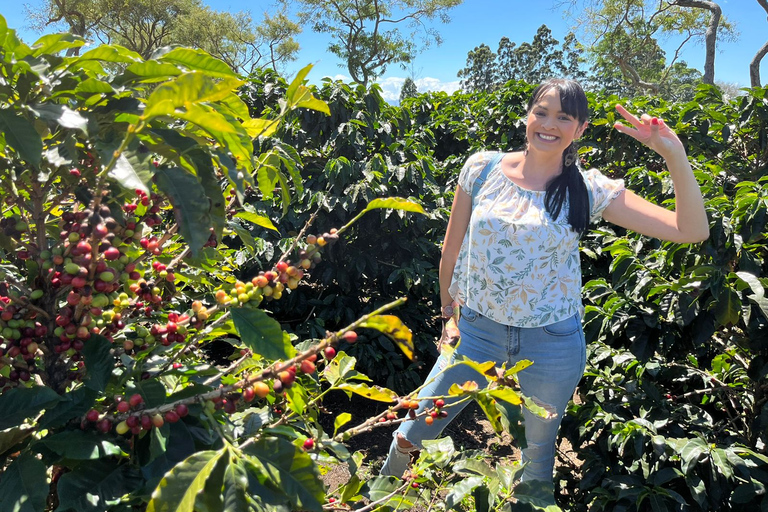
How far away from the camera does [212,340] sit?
1.38 metres

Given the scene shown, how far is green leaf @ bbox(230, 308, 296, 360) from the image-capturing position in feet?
2.75

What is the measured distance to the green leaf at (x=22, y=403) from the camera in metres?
0.83

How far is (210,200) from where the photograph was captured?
887 mm

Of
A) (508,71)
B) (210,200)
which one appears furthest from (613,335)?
(508,71)

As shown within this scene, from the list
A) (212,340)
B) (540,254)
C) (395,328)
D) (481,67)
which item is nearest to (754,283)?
(540,254)

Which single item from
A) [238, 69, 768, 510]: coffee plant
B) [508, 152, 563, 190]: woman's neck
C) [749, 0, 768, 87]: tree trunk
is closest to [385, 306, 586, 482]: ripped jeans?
[238, 69, 768, 510]: coffee plant

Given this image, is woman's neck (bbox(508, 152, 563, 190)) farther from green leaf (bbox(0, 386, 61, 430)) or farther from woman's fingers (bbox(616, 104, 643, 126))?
green leaf (bbox(0, 386, 61, 430))

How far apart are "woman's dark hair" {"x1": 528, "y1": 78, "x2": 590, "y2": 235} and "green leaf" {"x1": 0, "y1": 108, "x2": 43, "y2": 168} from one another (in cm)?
173

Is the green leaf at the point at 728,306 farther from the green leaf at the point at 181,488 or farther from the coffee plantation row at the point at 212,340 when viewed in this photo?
the green leaf at the point at 181,488

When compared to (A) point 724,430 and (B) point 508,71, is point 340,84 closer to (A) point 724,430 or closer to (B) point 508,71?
(A) point 724,430

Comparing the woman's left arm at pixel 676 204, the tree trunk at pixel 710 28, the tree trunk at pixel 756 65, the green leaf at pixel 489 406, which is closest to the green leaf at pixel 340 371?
the green leaf at pixel 489 406

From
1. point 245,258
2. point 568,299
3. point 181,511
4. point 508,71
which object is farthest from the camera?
point 508,71

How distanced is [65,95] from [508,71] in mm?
65361

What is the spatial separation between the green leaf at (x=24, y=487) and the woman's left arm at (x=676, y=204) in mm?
1954
